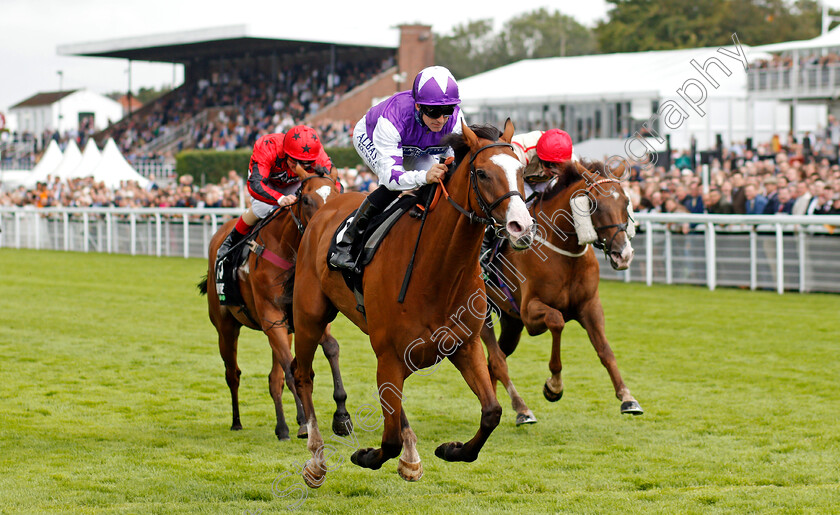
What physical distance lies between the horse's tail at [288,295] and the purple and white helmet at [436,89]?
1.64 m

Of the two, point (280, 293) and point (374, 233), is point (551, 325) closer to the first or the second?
point (280, 293)

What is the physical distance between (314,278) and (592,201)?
195cm

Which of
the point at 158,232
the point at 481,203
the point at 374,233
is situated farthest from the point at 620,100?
the point at 481,203

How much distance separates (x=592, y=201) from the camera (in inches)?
237

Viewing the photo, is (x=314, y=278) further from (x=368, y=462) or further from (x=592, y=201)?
(x=592, y=201)

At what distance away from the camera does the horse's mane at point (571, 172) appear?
6.25m

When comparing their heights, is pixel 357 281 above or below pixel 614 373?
above

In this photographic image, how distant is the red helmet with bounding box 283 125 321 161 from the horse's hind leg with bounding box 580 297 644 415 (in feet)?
6.59

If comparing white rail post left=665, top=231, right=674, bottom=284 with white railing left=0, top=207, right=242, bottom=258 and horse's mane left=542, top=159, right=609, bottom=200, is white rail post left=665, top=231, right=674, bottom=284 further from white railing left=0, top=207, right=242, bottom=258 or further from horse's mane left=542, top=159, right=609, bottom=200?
white railing left=0, top=207, right=242, bottom=258

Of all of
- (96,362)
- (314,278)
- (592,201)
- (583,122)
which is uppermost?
(583,122)

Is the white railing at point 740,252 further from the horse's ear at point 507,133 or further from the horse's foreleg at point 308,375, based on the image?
the horse's ear at point 507,133

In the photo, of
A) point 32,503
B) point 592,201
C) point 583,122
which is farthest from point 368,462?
point 583,122

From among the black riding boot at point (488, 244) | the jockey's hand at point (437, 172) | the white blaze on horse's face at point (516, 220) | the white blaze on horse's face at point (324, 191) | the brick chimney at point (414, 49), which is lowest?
the black riding boot at point (488, 244)

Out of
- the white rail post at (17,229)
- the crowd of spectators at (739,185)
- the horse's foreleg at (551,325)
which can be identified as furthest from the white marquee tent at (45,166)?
the horse's foreleg at (551,325)
